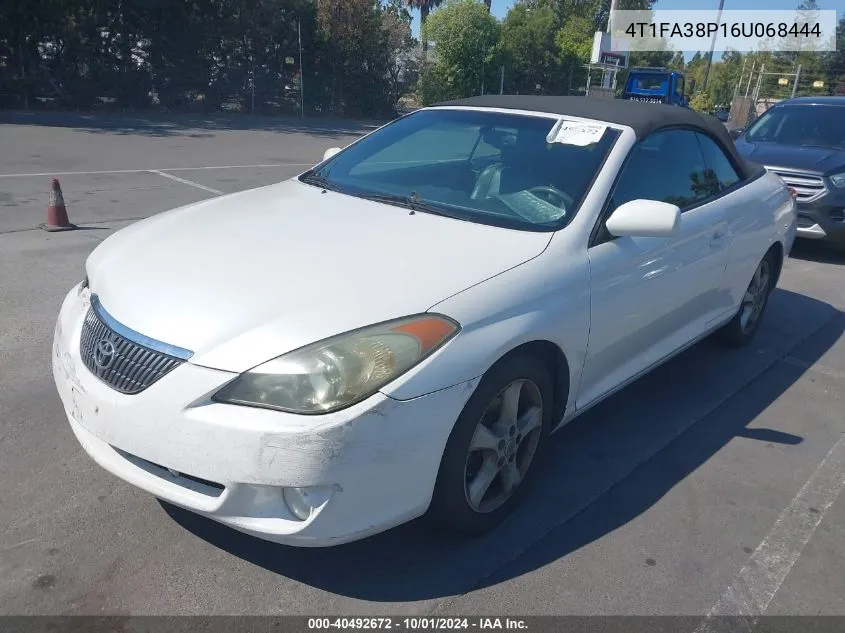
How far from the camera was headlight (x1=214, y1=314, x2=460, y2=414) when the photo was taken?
231 cm

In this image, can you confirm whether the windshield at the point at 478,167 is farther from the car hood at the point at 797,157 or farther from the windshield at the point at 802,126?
the windshield at the point at 802,126

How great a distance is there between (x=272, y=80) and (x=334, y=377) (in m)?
26.3

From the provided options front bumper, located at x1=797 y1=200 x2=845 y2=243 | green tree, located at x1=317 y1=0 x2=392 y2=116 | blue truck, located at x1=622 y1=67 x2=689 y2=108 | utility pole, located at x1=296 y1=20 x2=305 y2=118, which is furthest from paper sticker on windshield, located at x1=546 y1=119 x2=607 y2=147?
green tree, located at x1=317 y1=0 x2=392 y2=116

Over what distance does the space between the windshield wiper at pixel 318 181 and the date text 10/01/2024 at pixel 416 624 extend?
2.13 meters

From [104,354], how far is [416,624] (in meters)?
1.40

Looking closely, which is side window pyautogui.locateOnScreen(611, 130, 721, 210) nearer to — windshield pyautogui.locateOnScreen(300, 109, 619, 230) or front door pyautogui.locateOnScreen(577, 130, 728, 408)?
front door pyautogui.locateOnScreen(577, 130, 728, 408)

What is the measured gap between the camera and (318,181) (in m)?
4.04

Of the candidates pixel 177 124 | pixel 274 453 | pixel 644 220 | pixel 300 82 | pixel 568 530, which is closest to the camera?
pixel 274 453

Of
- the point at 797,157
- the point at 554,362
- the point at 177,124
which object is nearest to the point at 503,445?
the point at 554,362

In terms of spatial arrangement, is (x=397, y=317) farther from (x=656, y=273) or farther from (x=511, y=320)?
(x=656, y=273)

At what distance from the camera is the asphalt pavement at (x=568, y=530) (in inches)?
103

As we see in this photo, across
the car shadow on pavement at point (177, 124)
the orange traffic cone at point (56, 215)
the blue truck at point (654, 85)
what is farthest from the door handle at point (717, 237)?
the blue truck at point (654, 85)

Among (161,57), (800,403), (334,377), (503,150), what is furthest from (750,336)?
(161,57)

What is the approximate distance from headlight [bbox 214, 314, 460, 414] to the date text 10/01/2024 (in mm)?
750
